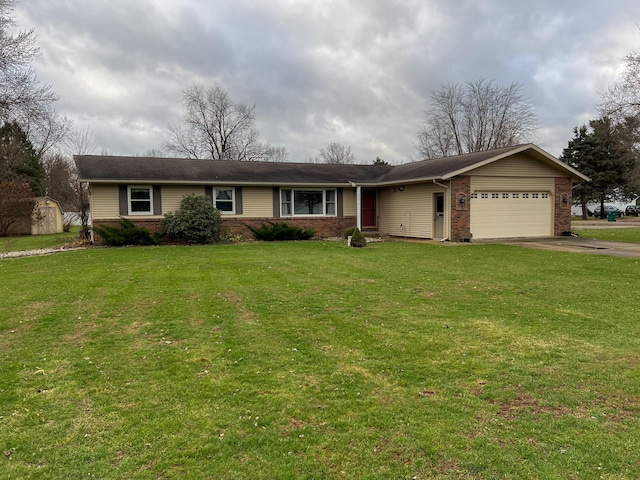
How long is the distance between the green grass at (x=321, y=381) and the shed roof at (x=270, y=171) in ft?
33.5

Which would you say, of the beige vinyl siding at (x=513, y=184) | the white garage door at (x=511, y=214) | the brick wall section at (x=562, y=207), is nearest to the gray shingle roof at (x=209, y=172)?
the beige vinyl siding at (x=513, y=184)

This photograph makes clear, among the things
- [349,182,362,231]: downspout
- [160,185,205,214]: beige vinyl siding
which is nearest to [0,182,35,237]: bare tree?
[160,185,205,214]: beige vinyl siding

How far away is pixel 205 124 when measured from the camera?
140 feet

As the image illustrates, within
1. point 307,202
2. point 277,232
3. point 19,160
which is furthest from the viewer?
point 19,160

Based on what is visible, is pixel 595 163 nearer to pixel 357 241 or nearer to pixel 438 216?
pixel 438 216

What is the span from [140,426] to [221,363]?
1317 millimetres

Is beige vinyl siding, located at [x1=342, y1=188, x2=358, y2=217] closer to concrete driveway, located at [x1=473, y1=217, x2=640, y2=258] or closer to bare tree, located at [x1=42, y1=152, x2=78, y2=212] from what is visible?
concrete driveway, located at [x1=473, y1=217, x2=640, y2=258]

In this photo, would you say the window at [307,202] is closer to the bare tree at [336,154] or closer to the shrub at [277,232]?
the shrub at [277,232]

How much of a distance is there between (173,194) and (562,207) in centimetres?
1713

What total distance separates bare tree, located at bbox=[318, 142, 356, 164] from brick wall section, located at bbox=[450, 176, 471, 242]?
125 feet

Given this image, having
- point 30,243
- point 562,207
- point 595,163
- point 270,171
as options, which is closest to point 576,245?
point 562,207

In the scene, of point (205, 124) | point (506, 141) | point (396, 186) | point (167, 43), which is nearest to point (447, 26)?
point (396, 186)

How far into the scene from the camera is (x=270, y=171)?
21438 mm

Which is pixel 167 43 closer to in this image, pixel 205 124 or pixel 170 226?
pixel 170 226
